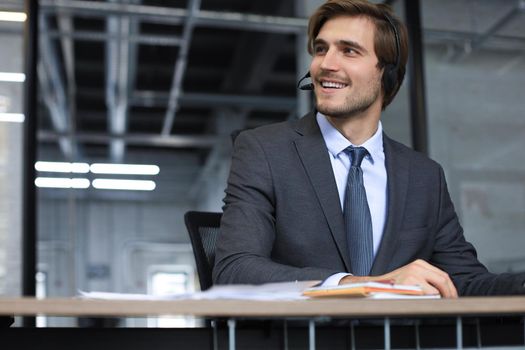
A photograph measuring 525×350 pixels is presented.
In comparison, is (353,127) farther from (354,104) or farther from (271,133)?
(271,133)

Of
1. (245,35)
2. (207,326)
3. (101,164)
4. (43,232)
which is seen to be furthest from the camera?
(101,164)

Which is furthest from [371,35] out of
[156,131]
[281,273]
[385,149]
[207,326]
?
[156,131]

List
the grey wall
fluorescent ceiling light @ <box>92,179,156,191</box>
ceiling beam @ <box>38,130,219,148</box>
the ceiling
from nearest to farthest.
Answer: the grey wall < the ceiling < ceiling beam @ <box>38,130,219,148</box> < fluorescent ceiling light @ <box>92,179,156,191</box>

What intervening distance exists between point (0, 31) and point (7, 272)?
46.2 inches

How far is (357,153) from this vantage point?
1.68 meters

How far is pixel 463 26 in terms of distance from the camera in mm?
4098

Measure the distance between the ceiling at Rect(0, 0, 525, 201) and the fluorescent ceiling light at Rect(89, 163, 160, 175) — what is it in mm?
207

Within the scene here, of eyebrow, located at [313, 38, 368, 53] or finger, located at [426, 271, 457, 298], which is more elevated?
eyebrow, located at [313, 38, 368, 53]

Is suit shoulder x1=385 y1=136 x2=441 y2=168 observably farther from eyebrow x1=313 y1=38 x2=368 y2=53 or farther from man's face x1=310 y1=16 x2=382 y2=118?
eyebrow x1=313 y1=38 x2=368 y2=53

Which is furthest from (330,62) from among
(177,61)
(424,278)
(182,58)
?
(177,61)

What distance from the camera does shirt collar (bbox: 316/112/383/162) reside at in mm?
1704

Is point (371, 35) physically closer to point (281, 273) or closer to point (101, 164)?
point (281, 273)

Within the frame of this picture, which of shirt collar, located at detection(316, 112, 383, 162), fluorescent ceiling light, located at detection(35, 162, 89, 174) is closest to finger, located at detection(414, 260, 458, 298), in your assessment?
shirt collar, located at detection(316, 112, 383, 162)

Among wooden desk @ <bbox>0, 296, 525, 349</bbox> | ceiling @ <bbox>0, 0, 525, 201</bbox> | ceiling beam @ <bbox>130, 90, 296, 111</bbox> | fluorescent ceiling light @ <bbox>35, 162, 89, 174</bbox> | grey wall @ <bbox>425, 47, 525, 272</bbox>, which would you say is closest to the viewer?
wooden desk @ <bbox>0, 296, 525, 349</bbox>
